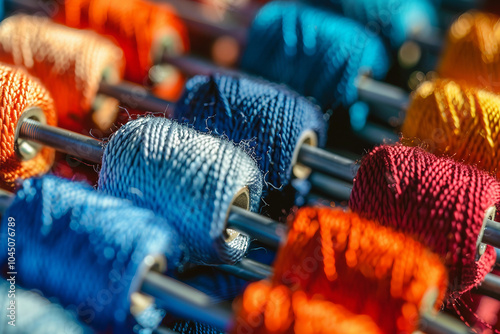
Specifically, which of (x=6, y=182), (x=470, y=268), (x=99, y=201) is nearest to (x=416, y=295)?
(x=470, y=268)

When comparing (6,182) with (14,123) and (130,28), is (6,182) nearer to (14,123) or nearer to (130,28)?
(14,123)

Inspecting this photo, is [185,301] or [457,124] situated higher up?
[457,124]

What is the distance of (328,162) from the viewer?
0.36 meters

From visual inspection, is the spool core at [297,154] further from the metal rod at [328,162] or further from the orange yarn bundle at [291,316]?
the orange yarn bundle at [291,316]

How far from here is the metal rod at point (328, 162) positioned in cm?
35

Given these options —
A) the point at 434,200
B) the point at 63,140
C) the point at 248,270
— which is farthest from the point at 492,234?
the point at 63,140

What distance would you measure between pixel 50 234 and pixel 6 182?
4.4 inches

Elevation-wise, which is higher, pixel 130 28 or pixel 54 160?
pixel 130 28

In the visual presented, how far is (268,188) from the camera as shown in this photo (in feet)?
1.19

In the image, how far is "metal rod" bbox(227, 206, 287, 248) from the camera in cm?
30

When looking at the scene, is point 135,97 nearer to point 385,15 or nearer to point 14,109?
point 14,109

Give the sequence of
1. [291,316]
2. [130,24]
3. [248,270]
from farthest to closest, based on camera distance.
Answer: [130,24], [248,270], [291,316]

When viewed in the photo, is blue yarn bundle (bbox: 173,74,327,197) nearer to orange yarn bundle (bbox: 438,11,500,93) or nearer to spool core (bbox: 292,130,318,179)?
spool core (bbox: 292,130,318,179)

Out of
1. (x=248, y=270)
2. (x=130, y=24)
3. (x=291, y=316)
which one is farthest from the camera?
(x=130, y=24)
